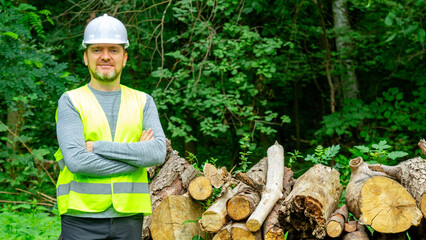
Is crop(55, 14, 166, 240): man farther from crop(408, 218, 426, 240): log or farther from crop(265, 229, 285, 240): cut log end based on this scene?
crop(408, 218, 426, 240): log

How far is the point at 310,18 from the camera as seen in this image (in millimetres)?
9328

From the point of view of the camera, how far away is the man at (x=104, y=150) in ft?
8.46

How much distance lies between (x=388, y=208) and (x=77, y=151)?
216 centimetres

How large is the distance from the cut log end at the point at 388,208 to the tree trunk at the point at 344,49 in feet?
20.6

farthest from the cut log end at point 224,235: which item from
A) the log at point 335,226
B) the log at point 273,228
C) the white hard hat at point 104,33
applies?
the white hard hat at point 104,33

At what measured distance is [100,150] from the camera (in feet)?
8.52

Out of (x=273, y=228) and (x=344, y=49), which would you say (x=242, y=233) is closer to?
(x=273, y=228)

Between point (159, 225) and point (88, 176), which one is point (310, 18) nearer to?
point (159, 225)

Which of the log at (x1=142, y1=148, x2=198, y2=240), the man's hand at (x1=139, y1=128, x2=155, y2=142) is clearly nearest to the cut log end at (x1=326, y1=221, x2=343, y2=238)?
the log at (x1=142, y1=148, x2=198, y2=240)

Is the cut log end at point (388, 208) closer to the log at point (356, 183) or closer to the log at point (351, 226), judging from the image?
the log at point (356, 183)

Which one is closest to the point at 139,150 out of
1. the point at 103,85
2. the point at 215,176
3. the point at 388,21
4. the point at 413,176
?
the point at 103,85

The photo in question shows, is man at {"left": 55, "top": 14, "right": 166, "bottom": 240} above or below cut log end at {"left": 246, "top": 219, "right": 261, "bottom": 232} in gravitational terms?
above

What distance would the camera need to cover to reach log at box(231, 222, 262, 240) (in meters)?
3.62

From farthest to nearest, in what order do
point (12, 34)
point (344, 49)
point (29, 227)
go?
point (344, 49), point (12, 34), point (29, 227)
